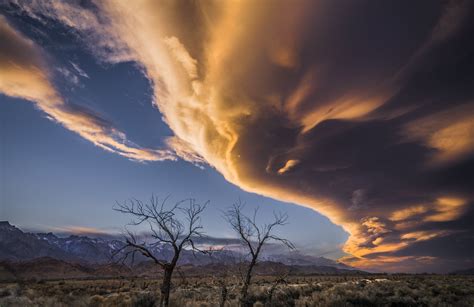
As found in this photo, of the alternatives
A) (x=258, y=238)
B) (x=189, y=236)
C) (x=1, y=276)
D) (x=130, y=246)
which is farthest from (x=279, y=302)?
(x=1, y=276)

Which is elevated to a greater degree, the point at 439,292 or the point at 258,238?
the point at 258,238

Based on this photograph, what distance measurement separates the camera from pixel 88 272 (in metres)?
152

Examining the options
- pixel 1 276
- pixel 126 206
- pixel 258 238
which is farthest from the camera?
pixel 1 276

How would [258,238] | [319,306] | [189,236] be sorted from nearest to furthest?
[189,236]
[319,306]
[258,238]

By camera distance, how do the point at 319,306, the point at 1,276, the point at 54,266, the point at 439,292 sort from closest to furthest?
the point at 319,306 < the point at 439,292 < the point at 1,276 < the point at 54,266

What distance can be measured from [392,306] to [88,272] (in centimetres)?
16383

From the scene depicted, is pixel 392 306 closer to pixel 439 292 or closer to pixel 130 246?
pixel 439 292

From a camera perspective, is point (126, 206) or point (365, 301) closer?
point (126, 206)

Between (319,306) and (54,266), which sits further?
(54,266)

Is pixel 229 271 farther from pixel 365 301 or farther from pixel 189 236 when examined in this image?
pixel 365 301

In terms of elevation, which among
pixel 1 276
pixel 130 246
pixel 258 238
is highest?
pixel 258 238

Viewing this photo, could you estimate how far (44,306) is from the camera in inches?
774

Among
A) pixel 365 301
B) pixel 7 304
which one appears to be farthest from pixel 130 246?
pixel 365 301

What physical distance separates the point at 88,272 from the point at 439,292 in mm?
161321
